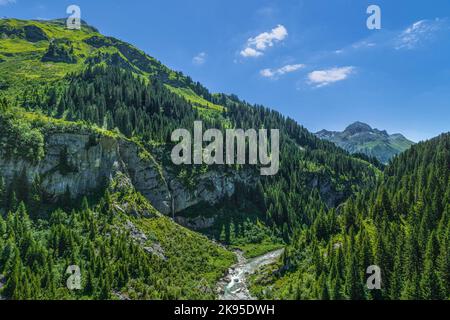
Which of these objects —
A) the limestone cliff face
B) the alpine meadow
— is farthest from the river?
the limestone cliff face

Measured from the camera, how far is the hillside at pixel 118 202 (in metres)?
79.8

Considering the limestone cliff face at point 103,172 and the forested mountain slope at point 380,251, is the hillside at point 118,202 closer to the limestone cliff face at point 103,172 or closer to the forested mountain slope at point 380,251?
the limestone cliff face at point 103,172

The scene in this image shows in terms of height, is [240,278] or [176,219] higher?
[176,219]

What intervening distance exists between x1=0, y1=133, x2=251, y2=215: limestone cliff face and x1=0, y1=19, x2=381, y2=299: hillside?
348 millimetres

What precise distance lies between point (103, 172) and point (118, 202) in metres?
12.5

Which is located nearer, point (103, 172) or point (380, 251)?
point (380, 251)

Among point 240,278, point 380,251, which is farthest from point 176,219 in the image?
point 380,251

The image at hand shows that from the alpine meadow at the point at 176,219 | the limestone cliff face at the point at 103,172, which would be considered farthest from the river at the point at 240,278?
the limestone cliff face at the point at 103,172

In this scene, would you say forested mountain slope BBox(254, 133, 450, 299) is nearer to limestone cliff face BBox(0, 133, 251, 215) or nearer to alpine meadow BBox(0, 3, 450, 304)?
alpine meadow BBox(0, 3, 450, 304)

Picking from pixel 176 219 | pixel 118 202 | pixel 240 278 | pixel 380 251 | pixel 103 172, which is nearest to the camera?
pixel 380 251

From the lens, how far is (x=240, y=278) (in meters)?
99.8

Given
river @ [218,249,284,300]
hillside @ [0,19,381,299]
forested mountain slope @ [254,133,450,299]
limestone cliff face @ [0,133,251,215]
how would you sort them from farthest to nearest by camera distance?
limestone cliff face @ [0,133,251,215] → river @ [218,249,284,300] → hillside @ [0,19,381,299] → forested mountain slope @ [254,133,450,299]

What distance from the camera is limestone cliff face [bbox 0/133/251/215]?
105875 mm

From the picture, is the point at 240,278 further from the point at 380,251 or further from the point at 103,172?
the point at 103,172
